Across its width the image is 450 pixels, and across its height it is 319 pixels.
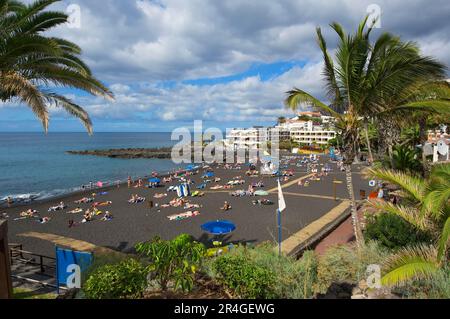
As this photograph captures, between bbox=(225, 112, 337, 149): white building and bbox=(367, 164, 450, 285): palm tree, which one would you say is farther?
bbox=(225, 112, 337, 149): white building

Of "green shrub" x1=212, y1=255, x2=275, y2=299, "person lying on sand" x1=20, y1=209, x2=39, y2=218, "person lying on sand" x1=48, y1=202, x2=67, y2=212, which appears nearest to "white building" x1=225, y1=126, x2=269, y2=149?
"person lying on sand" x1=48, y1=202, x2=67, y2=212

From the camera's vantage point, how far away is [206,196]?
26.3 m

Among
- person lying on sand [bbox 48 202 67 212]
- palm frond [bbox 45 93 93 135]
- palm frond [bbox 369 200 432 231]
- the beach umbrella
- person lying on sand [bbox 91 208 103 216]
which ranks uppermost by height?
palm frond [bbox 45 93 93 135]

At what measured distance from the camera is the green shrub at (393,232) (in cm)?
791

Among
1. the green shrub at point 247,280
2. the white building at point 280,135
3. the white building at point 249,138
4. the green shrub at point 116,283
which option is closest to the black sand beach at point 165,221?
the green shrub at point 247,280

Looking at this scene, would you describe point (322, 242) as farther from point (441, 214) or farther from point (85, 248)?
point (85, 248)

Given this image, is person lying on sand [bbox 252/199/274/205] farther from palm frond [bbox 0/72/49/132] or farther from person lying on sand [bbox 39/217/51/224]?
palm frond [bbox 0/72/49/132]

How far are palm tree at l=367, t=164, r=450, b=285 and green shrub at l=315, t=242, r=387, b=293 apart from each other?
34.1 inches

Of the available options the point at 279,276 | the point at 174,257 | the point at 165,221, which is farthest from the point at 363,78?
the point at 165,221

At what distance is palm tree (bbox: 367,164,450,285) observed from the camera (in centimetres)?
473

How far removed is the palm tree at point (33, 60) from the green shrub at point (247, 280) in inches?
208
